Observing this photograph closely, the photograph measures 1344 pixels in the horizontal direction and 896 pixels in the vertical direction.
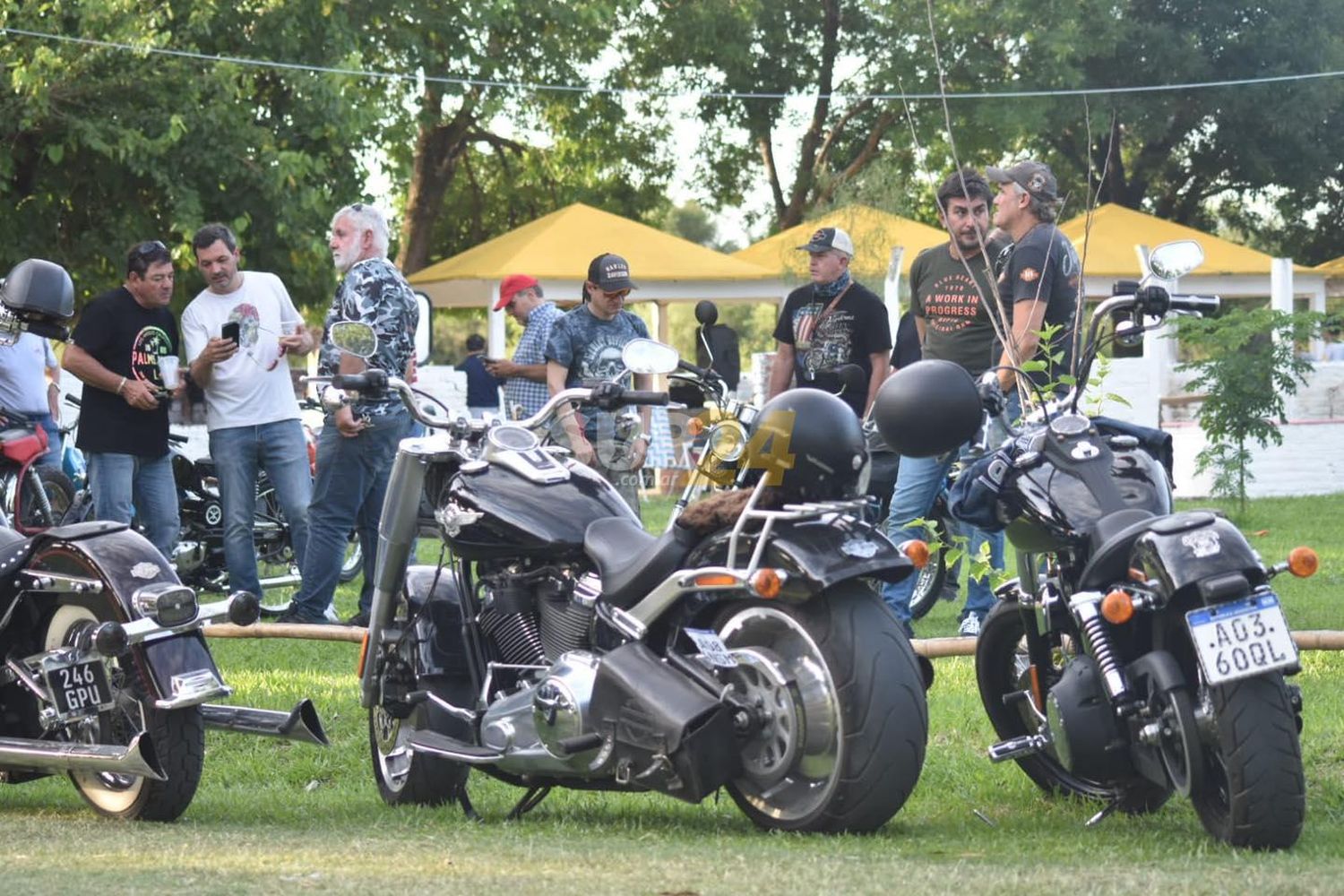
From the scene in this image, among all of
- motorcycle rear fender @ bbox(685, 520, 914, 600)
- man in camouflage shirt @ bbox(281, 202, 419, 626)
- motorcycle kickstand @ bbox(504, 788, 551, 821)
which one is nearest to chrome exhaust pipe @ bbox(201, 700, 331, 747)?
motorcycle kickstand @ bbox(504, 788, 551, 821)

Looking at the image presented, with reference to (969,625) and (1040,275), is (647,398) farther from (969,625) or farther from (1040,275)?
(969,625)

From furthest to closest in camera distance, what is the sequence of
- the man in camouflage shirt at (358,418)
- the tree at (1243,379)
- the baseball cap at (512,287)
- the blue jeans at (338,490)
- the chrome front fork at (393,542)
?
the tree at (1243,379) < the baseball cap at (512,287) < the blue jeans at (338,490) < the man in camouflage shirt at (358,418) < the chrome front fork at (393,542)

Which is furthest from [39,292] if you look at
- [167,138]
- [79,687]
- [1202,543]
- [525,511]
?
[167,138]

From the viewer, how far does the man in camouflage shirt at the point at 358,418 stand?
9203 mm

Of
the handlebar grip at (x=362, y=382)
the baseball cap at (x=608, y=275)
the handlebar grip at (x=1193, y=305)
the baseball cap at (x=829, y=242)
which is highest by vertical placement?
the baseball cap at (x=829, y=242)

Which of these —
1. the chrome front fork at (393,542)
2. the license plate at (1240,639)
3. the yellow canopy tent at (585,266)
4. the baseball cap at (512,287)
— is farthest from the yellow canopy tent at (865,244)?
the license plate at (1240,639)

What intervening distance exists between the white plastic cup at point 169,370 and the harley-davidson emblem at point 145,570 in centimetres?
380

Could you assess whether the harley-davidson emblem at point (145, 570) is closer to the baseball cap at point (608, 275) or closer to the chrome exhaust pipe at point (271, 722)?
the chrome exhaust pipe at point (271, 722)

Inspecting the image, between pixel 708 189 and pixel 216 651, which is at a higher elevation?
pixel 708 189

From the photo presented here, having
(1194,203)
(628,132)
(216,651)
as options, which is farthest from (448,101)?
(216,651)

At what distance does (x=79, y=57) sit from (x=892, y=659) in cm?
1673

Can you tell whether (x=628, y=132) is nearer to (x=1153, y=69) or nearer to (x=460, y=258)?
(x=1153, y=69)

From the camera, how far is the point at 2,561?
598 cm

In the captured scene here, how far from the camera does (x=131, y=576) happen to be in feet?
18.7
